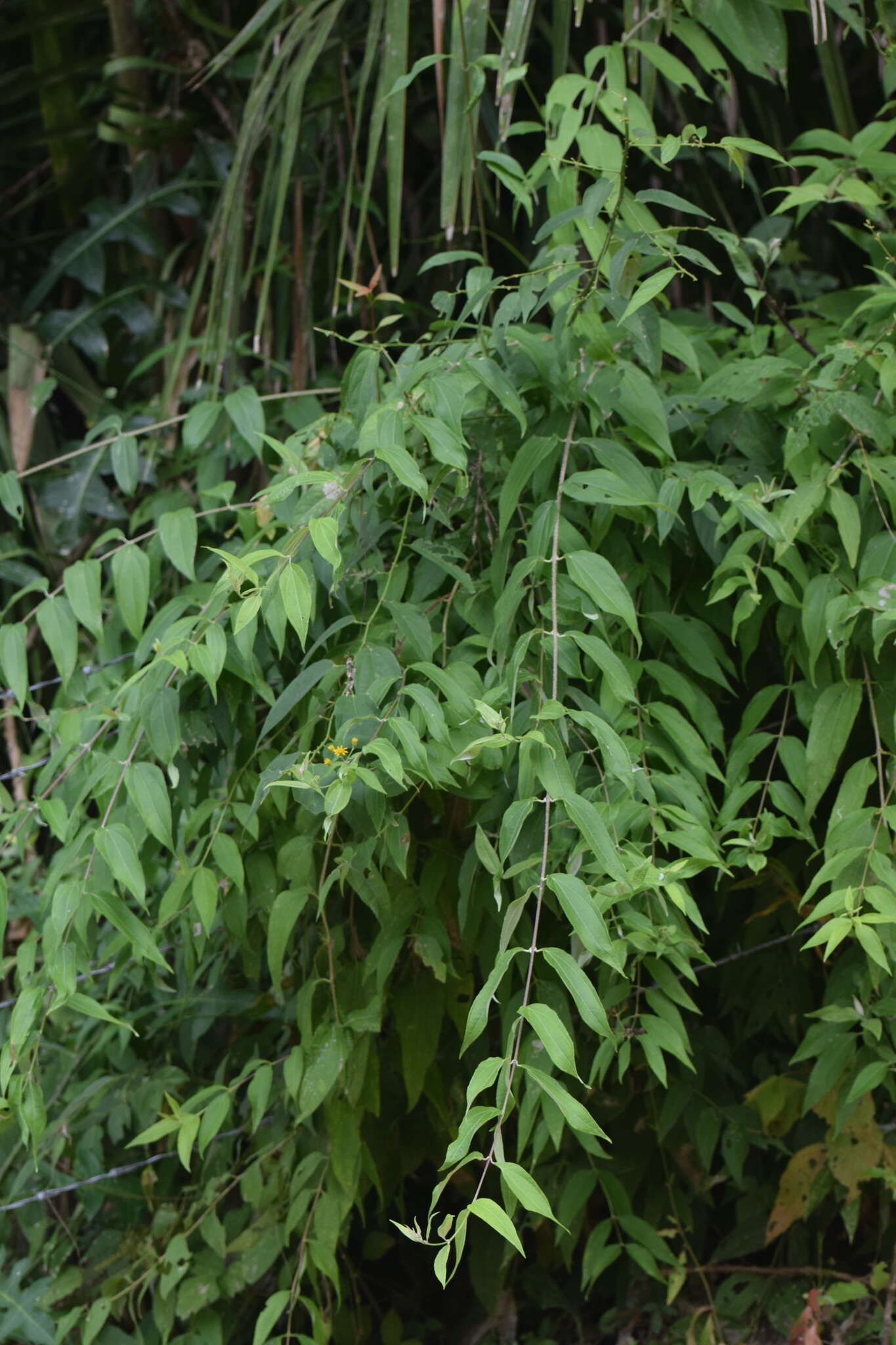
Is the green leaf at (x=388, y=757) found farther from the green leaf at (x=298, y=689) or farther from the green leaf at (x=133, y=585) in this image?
the green leaf at (x=133, y=585)

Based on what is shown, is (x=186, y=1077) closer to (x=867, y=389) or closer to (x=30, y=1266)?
(x=30, y=1266)

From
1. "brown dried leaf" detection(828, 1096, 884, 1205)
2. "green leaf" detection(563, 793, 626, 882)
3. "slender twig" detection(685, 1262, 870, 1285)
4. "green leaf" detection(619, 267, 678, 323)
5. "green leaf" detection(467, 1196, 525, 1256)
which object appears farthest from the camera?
"slender twig" detection(685, 1262, 870, 1285)

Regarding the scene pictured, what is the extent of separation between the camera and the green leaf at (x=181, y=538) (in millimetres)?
1135

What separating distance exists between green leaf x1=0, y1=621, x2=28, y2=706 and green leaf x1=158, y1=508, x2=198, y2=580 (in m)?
0.15

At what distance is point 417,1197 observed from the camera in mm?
1612

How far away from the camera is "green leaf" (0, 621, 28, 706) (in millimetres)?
1123

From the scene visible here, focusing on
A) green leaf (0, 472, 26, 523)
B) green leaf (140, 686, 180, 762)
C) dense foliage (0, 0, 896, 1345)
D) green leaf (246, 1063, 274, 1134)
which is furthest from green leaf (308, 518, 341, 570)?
Result: green leaf (246, 1063, 274, 1134)

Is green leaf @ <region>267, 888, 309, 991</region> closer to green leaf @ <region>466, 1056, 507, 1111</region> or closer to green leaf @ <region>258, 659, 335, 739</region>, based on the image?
green leaf @ <region>258, 659, 335, 739</region>

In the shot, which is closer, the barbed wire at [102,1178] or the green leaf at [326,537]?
the green leaf at [326,537]

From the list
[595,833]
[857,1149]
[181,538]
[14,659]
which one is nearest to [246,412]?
[181,538]

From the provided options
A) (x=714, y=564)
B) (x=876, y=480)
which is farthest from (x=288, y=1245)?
(x=876, y=480)

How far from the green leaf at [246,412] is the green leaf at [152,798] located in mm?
408

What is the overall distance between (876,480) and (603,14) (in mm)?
967

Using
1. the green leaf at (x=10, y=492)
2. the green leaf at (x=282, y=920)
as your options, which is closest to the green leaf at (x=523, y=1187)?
the green leaf at (x=282, y=920)
